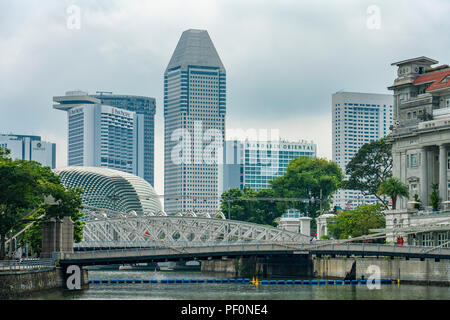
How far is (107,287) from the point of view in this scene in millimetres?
110250

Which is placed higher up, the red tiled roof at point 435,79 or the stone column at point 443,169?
the red tiled roof at point 435,79

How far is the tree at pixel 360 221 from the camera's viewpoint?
146500mm

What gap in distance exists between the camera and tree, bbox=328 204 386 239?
146m

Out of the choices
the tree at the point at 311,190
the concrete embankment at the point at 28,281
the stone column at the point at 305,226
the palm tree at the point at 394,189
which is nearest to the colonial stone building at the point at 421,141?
the palm tree at the point at 394,189

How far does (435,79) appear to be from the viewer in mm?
143625

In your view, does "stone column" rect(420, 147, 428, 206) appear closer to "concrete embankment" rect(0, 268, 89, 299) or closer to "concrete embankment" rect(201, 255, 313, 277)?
"concrete embankment" rect(201, 255, 313, 277)

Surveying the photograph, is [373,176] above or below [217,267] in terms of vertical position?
above

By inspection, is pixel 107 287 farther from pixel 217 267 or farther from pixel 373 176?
pixel 373 176

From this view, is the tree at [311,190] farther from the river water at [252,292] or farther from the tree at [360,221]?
the river water at [252,292]

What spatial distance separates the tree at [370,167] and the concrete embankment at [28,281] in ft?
301

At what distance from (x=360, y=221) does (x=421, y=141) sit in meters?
15.9

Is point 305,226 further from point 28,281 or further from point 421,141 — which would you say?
point 28,281
